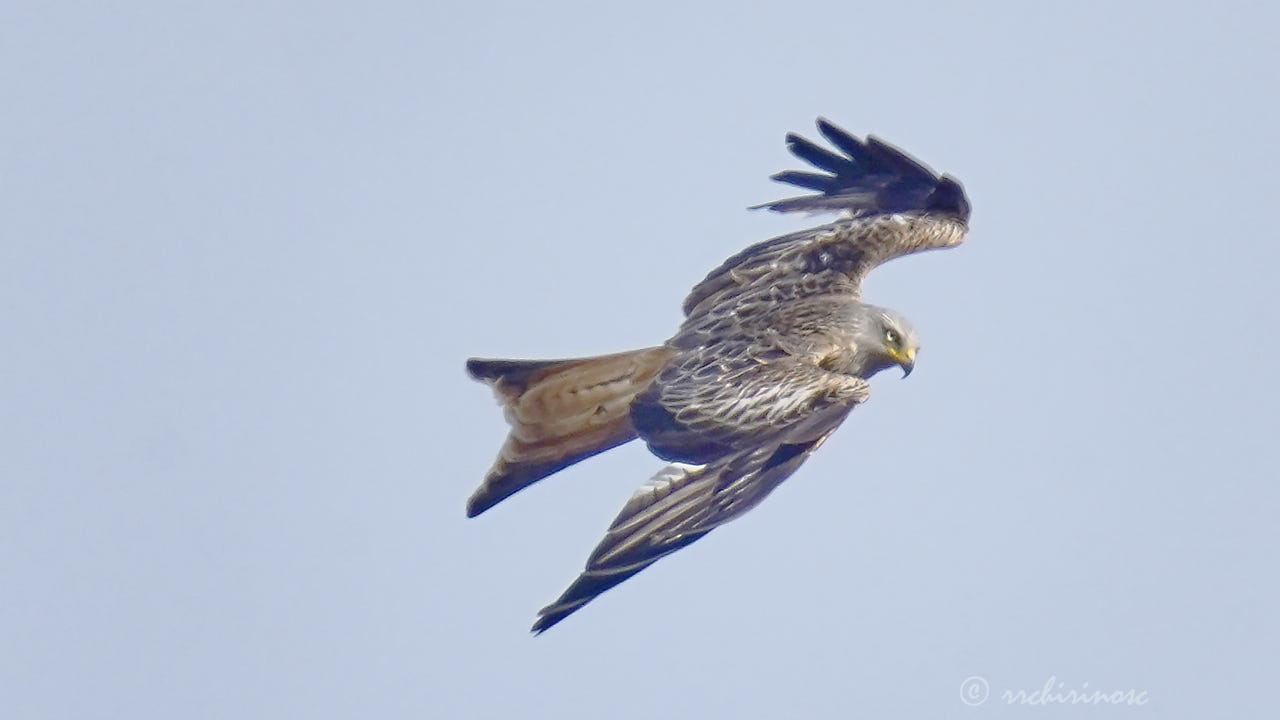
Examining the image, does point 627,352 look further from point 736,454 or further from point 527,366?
point 736,454

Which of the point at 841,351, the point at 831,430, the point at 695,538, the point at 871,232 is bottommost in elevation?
the point at 695,538

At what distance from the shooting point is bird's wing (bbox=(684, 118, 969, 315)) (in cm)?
1150

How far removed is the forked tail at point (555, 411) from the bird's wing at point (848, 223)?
0.86 metres

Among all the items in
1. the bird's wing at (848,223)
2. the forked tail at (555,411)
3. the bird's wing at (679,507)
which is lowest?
the bird's wing at (679,507)

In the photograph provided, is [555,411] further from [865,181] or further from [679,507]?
[865,181]

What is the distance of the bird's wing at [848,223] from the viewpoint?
37.7ft

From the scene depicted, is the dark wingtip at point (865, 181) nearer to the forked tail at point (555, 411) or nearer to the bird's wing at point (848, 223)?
the bird's wing at point (848, 223)

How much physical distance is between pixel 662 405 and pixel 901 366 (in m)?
1.68

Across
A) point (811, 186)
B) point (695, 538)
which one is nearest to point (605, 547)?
point (695, 538)

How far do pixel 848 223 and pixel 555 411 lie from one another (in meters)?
2.46

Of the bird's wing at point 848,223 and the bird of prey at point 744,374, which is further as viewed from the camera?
the bird's wing at point 848,223

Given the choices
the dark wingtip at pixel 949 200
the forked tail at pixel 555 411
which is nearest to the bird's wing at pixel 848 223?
the dark wingtip at pixel 949 200

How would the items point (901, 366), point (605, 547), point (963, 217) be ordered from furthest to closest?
point (963, 217), point (901, 366), point (605, 547)

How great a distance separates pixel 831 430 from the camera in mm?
9898
